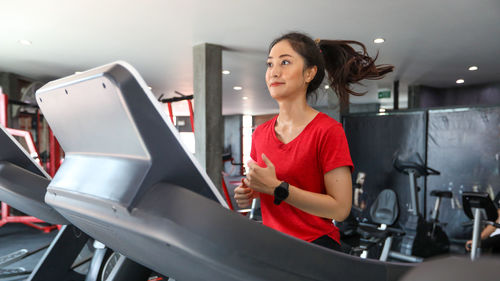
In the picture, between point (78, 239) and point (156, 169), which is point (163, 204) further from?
point (78, 239)

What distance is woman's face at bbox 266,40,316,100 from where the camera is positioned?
3.06 ft

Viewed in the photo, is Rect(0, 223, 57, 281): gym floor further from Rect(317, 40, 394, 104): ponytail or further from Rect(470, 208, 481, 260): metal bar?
Rect(470, 208, 481, 260): metal bar

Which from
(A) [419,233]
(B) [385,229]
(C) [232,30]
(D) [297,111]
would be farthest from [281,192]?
(C) [232,30]

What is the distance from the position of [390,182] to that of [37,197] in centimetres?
481

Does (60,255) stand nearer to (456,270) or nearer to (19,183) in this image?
(19,183)

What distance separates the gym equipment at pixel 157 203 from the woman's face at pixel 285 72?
1.74ft

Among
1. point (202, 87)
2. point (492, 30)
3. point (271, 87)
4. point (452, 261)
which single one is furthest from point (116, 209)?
point (492, 30)

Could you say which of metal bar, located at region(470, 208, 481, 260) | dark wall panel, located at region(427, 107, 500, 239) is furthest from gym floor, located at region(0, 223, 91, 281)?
dark wall panel, located at region(427, 107, 500, 239)

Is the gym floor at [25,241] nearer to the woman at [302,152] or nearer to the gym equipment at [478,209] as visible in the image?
the woman at [302,152]

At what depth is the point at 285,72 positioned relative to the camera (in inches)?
36.7

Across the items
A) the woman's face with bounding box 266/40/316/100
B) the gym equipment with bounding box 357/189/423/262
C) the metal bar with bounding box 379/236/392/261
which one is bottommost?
the metal bar with bounding box 379/236/392/261

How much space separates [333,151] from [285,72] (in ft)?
0.86

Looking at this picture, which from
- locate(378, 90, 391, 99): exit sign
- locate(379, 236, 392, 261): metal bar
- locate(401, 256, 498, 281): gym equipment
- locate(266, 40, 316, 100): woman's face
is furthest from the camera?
locate(378, 90, 391, 99): exit sign

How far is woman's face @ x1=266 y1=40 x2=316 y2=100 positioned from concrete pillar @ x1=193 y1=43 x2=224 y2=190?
14.2 ft
